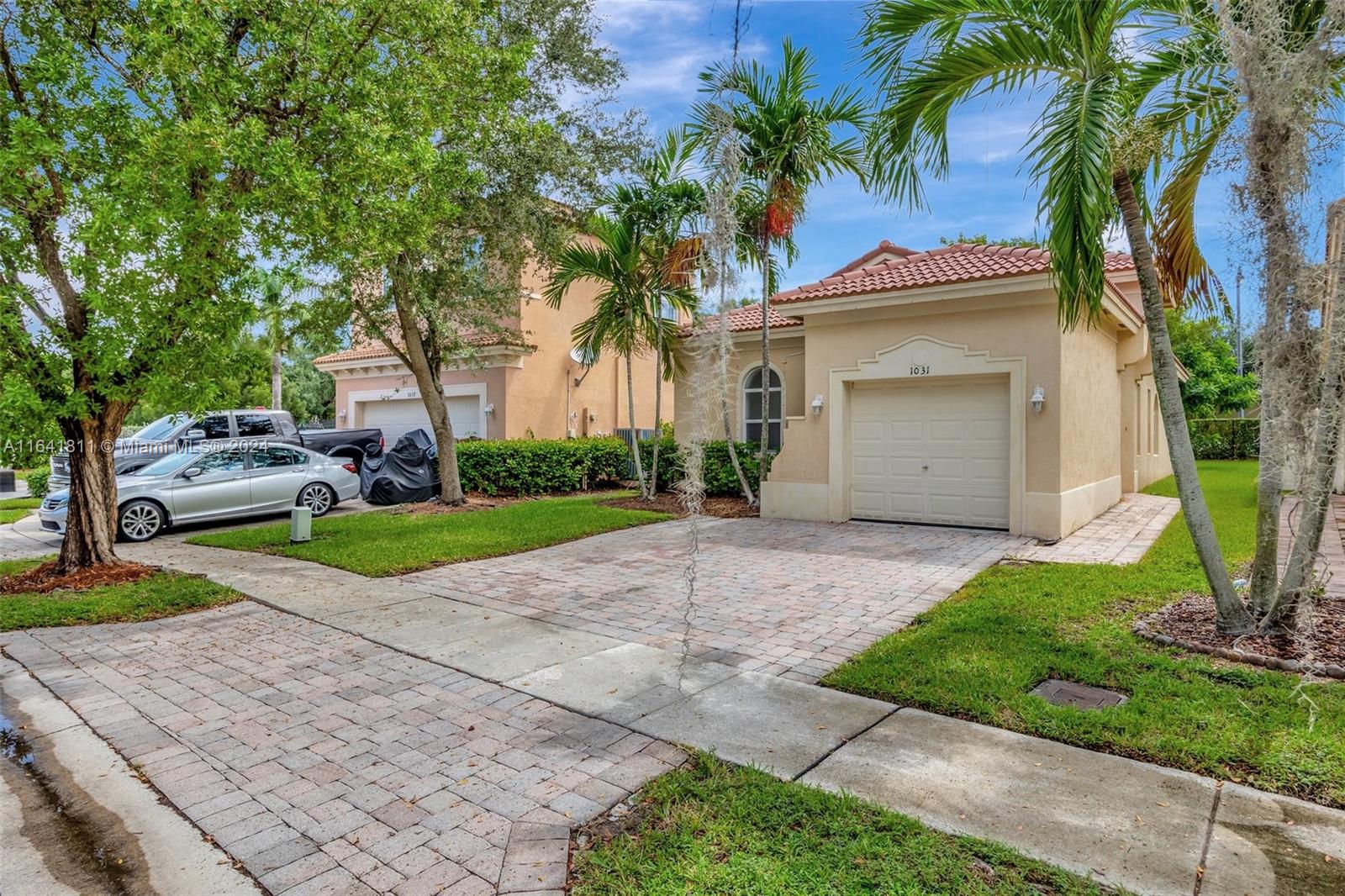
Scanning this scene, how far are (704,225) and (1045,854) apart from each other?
13.0 feet

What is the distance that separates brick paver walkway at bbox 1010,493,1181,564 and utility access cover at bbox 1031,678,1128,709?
414 cm

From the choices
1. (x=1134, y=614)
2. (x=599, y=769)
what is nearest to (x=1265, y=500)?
(x=1134, y=614)

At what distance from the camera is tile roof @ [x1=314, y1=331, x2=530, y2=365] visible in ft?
55.7

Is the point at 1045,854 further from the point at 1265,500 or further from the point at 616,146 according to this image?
the point at 616,146

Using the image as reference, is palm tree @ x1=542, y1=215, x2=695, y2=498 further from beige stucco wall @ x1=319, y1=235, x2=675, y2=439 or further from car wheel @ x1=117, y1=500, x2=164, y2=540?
car wheel @ x1=117, y1=500, x2=164, y2=540

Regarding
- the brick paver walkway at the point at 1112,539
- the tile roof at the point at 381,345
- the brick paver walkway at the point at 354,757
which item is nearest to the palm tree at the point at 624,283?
the tile roof at the point at 381,345

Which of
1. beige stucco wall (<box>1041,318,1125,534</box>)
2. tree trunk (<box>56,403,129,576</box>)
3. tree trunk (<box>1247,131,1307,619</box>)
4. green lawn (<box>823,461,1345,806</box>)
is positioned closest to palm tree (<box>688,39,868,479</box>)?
beige stucco wall (<box>1041,318,1125,534</box>)

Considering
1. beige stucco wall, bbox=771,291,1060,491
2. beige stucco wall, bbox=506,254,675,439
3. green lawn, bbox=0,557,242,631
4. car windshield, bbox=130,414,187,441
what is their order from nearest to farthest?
green lawn, bbox=0,557,242,631 < beige stucco wall, bbox=771,291,1060,491 < car windshield, bbox=130,414,187,441 < beige stucco wall, bbox=506,254,675,439

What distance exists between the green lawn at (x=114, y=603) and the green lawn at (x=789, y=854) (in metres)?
5.80

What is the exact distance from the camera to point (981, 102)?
629 centimetres

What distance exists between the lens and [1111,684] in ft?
14.9

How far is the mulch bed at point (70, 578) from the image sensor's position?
738 cm

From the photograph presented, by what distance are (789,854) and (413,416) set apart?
21.0 metres

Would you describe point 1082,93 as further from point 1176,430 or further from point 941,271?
point 941,271
